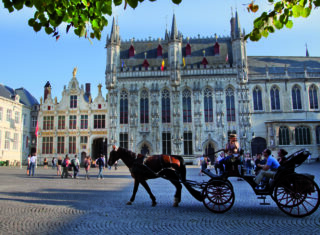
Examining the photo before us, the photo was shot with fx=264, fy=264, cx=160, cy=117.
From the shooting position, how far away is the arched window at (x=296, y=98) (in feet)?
121

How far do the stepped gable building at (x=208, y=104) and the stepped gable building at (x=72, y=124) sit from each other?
3384 mm

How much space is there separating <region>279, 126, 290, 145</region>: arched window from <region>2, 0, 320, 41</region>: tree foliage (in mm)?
33458

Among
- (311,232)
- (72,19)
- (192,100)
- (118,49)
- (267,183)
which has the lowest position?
(311,232)

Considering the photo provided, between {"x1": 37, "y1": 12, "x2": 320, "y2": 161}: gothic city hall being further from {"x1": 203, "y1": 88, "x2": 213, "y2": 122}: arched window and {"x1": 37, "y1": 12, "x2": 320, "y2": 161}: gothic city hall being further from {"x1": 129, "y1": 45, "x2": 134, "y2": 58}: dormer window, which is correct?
Result: {"x1": 129, "y1": 45, "x2": 134, "y2": 58}: dormer window

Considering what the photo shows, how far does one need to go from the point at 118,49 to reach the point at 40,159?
20.0 metres

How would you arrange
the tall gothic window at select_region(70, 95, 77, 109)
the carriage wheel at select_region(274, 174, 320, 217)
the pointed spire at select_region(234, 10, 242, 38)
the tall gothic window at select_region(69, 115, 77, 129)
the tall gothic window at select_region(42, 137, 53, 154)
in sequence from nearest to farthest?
1. the carriage wheel at select_region(274, 174, 320, 217)
2. the pointed spire at select_region(234, 10, 242, 38)
3. the tall gothic window at select_region(42, 137, 53, 154)
4. the tall gothic window at select_region(69, 115, 77, 129)
5. the tall gothic window at select_region(70, 95, 77, 109)

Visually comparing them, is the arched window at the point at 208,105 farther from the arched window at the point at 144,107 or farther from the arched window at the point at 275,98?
the arched window at the point at 275,98

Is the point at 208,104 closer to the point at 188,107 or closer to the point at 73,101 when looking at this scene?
the point at 188,107

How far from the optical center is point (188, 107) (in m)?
37.3

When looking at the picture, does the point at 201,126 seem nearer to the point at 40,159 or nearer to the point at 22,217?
the point at 40,159

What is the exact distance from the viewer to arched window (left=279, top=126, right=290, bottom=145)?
1373 inches

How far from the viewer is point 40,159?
39.0 m

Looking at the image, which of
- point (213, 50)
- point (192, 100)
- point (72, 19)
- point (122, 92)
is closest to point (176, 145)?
point (192, 100)

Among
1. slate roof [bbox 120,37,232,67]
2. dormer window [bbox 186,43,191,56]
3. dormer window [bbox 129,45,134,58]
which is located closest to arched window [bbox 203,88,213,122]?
slate roof [bbox 120,37,232,67]
